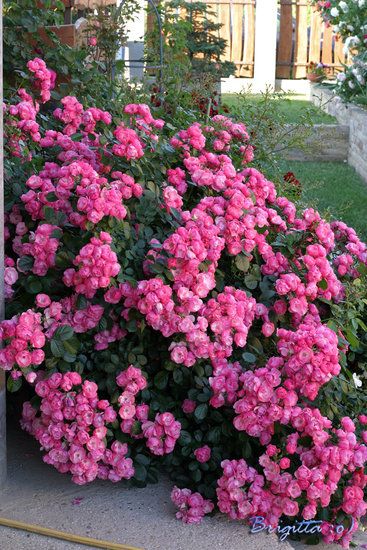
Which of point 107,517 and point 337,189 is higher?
point 107,517

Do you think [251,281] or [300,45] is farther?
[300,45]

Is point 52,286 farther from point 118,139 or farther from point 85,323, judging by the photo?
point 118,139

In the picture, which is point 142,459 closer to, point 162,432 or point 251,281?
point 162,432

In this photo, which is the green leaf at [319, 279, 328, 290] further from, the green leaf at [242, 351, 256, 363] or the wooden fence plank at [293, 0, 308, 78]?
the wooden fence plank at [293, 0, 308, 78]

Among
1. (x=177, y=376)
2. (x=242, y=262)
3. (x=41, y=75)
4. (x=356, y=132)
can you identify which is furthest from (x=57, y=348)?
(x=356, y=132)

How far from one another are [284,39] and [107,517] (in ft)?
47.1

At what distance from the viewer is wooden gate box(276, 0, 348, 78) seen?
1565cm

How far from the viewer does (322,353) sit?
7.77 feet

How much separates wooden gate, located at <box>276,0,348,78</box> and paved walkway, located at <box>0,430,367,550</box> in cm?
1400

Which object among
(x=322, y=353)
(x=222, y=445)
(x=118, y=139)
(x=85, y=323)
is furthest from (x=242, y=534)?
(x=118, y=139)

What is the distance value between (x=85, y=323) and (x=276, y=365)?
537 millimetres

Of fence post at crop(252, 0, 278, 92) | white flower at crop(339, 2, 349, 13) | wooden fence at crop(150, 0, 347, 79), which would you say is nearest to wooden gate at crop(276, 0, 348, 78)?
wooden fence at crop(150, 0, 347, 79)

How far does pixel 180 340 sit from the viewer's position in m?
2.49

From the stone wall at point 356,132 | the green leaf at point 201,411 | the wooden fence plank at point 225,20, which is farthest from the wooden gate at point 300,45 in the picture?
the green leaf at point 201,411
